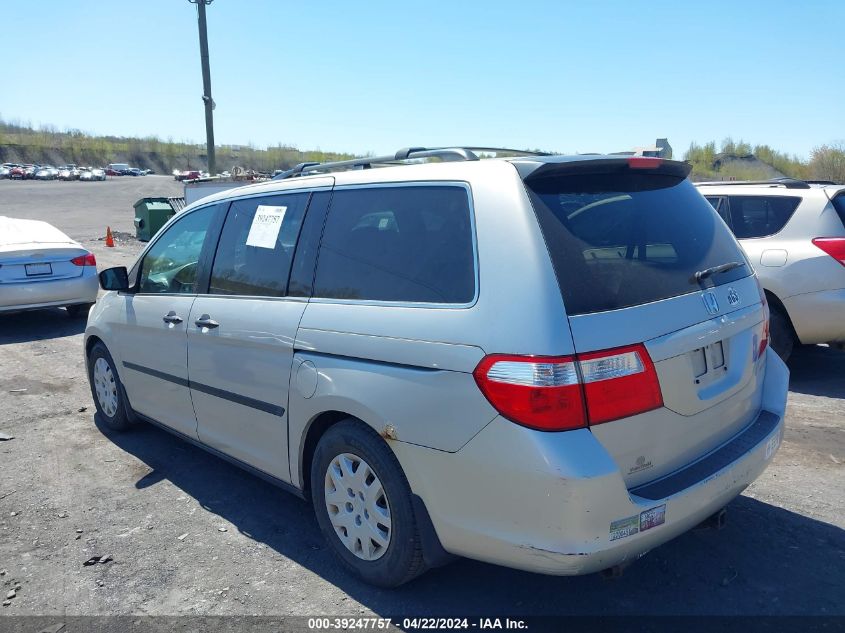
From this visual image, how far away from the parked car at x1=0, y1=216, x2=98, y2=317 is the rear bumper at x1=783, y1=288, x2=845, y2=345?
8724mm

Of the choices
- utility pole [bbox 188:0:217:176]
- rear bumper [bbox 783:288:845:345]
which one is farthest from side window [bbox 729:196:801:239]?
utility pole [bbox 188:0:217:176]

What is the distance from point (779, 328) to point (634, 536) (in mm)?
4576

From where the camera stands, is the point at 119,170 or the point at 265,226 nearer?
the point at 265,226

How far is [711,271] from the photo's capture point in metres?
3.17

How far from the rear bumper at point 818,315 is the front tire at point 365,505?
469 centimetres

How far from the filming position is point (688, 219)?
3.33 m

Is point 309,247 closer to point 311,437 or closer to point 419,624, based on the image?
point 311,437

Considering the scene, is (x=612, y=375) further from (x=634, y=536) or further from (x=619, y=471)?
(x=634, y=536)

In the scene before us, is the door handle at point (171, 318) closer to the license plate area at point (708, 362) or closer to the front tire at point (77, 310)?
the license plate area at point (708, 362)

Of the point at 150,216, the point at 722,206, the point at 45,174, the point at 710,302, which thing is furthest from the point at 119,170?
the point at 710,302

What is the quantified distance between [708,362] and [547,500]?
1.01 metres

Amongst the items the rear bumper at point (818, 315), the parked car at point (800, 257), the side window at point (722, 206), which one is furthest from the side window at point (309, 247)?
the side window at point (722, 206)

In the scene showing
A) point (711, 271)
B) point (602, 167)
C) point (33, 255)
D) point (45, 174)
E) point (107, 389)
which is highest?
point (602, 167)

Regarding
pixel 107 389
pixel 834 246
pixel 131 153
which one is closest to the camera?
pixel 107 389
